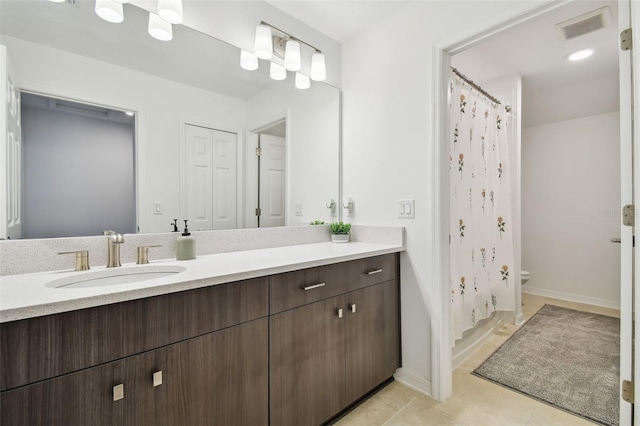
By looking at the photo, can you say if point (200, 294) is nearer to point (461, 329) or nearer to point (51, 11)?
point (51, 11)

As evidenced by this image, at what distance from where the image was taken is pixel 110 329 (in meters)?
0.86

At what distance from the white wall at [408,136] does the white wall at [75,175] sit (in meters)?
1.41

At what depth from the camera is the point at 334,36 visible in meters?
2.23

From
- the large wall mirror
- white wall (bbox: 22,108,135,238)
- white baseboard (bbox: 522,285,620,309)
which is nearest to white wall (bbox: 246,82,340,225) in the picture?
the large wall mirror

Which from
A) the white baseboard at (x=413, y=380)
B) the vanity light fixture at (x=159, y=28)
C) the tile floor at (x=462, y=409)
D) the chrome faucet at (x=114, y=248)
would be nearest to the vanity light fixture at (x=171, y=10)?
the vanity light fixture at (x=159, y=28)

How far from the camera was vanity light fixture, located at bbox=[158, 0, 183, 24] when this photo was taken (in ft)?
4.64

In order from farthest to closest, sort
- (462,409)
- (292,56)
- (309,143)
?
(309,143)
(292,56)
(462,409)

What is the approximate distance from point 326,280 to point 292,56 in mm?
1453

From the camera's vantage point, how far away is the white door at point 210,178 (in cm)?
160

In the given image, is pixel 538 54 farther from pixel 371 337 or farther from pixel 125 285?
pixel 125 285

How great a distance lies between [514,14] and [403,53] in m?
0.61

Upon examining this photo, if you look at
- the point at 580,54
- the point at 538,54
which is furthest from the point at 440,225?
the point at 580,54

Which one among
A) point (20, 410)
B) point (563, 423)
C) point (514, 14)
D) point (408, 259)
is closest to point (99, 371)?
point (20, 410)

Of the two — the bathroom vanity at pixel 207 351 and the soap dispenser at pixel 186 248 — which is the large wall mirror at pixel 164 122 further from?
the bathroom vanity at pixel 207 351
